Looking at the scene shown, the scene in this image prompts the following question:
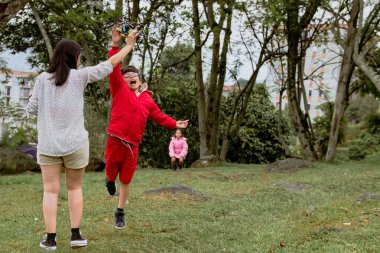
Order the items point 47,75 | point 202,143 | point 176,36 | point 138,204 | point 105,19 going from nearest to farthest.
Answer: point 47,75 < point 138,204 < point 105,19 < point 176,36 < point 202,143

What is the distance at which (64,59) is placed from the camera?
451cm

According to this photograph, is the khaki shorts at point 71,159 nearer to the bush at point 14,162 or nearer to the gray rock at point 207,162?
the bush at point 14,162

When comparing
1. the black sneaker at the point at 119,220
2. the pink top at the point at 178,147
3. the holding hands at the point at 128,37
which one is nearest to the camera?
the holding hands at the point at 128,37

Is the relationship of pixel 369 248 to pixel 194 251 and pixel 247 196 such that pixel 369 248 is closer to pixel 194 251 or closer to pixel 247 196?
pixel 194 251

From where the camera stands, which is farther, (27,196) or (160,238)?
(27,196)

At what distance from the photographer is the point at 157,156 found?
69.6ft

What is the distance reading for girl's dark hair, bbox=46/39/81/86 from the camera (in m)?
4.47

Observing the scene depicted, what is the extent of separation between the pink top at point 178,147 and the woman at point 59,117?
10.8 meters

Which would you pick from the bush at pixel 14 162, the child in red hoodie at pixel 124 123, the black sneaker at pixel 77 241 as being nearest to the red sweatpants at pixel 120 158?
the child in red hoodie at pixel 124 123

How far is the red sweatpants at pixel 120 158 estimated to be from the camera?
18.0 feet

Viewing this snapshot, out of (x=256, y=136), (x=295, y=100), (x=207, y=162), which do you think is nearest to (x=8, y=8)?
(x=207, y=162)

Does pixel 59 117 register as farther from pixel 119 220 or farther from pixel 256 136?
pixel 256 136

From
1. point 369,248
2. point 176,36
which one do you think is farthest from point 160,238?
point 176,36

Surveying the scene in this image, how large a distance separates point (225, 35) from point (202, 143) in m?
3.79
